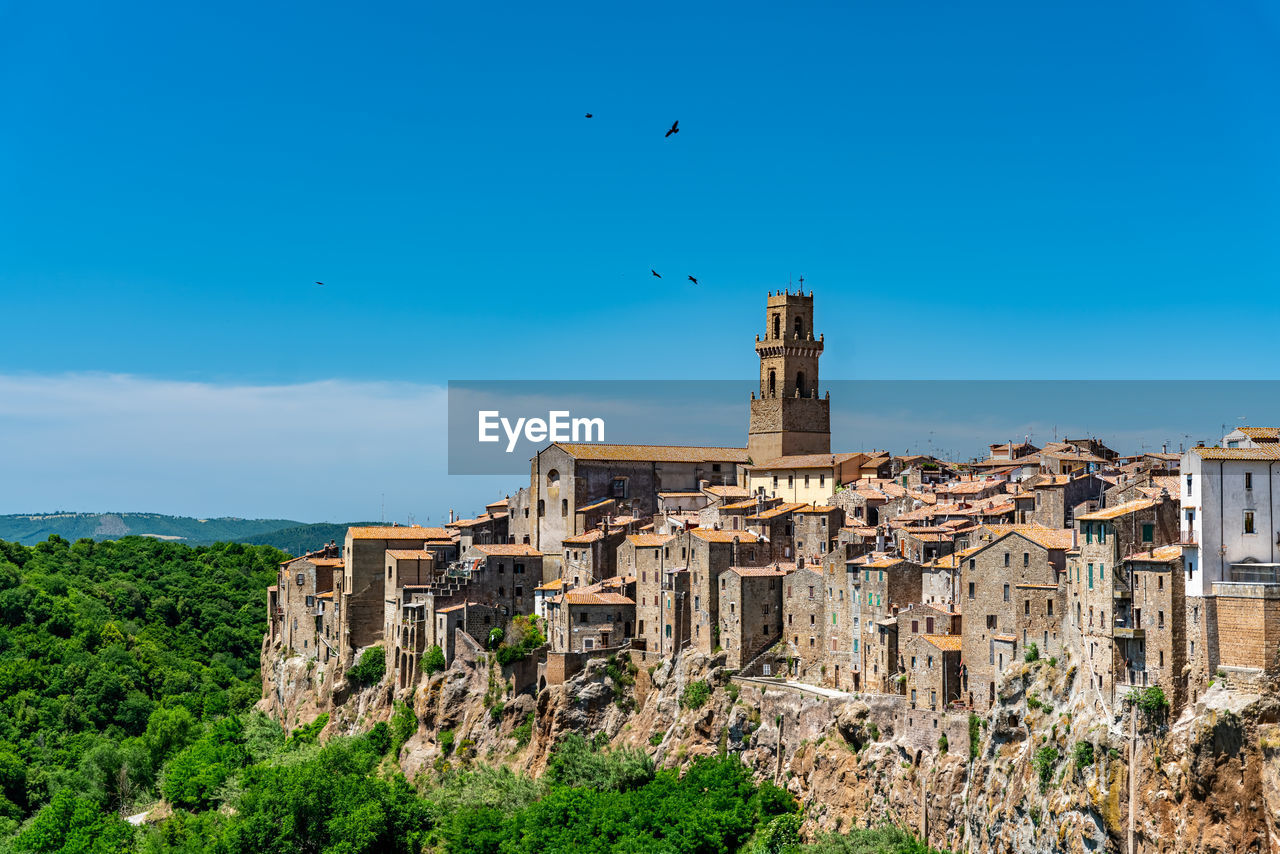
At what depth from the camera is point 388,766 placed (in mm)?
91250

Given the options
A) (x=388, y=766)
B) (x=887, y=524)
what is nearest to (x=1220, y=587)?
(x=887, y=524)

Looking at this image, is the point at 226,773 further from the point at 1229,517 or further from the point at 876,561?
the point at 1229,517

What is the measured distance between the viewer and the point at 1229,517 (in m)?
56.8

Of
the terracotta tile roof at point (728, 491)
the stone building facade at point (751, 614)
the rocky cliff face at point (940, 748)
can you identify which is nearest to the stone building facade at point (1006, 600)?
the rocky cliff face at point (940, 748)

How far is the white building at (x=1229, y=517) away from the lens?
183 feet

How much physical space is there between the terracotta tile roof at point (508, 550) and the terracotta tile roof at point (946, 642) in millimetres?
31977

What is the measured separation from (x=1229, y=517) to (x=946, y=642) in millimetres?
15432

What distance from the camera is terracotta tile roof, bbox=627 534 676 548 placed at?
86188mm

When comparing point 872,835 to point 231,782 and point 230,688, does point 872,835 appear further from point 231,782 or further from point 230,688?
point 230,688

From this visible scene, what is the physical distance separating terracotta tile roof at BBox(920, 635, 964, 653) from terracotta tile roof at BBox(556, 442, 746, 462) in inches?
1390

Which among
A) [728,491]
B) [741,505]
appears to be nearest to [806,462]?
[728,491]

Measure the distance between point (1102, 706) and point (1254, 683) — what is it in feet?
20.6

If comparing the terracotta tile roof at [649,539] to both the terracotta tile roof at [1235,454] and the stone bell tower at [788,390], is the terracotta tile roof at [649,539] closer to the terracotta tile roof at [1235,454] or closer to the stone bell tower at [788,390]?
the stone bell tower at [788,390]

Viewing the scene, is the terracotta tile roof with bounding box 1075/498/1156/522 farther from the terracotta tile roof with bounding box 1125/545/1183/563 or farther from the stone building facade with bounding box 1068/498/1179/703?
the terracotta tile roof with bounding box 1125/545/1183/563
